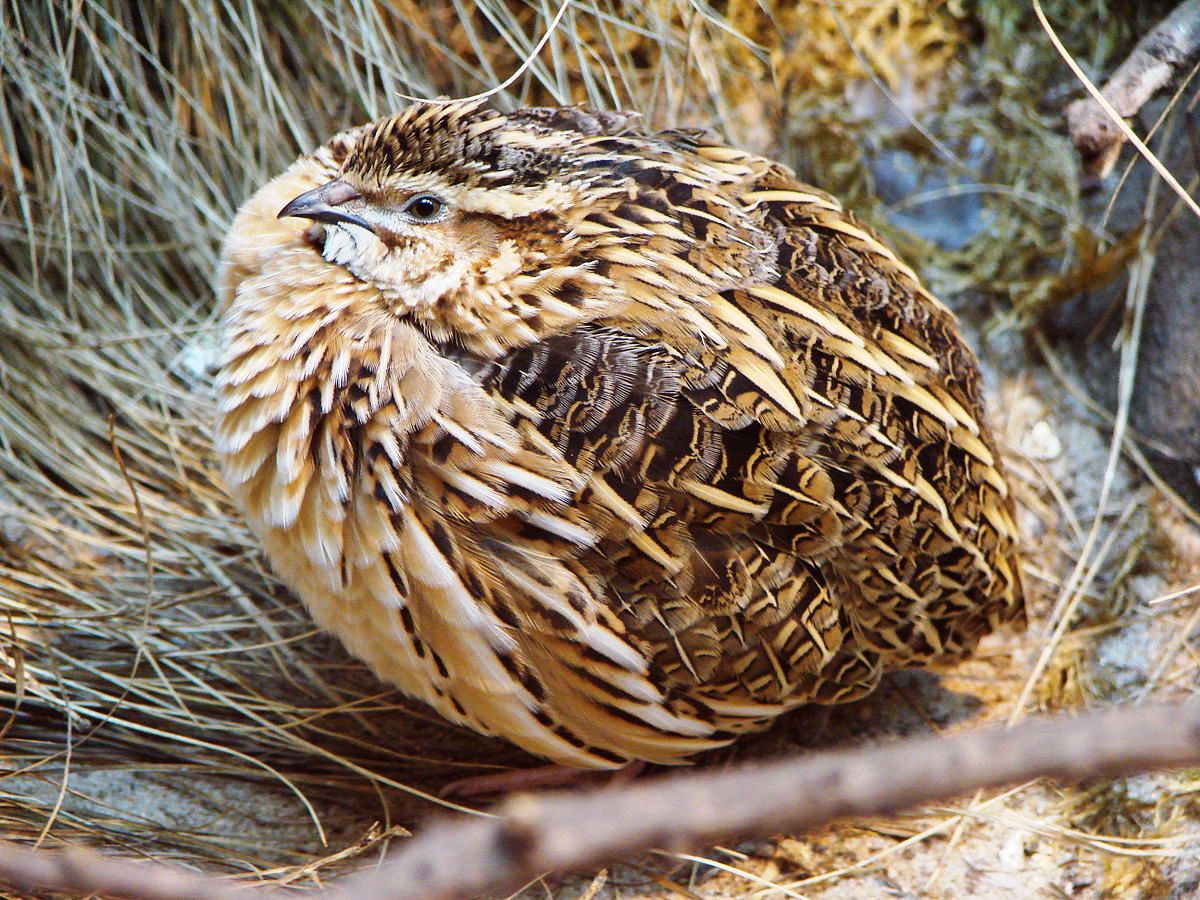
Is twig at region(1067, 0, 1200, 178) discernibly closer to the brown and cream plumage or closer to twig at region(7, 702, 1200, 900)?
the brown and cream plumage

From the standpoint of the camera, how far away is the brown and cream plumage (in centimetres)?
235

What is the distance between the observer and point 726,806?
0.88 m

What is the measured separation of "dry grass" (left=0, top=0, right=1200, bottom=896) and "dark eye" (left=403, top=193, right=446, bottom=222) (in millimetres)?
955

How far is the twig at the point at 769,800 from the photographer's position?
2.87ft

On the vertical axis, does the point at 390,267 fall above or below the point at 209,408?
above

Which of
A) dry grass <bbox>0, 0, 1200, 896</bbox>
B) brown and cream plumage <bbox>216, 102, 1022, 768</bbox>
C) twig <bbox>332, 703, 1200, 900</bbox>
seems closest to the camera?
twig <bbox>332, 703, 1200, 900</bbox>

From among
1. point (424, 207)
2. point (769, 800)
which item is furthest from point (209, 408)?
point (769, 800)

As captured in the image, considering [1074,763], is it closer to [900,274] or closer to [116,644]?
[900,274]

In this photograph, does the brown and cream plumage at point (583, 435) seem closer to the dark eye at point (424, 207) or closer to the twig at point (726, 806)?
the dark eye at point (424, 207)

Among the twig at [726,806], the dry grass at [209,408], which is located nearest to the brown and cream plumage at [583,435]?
the dry grass at [209,408]

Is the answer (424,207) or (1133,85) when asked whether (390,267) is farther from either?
(1133,85)

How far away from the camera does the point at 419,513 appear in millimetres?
2367

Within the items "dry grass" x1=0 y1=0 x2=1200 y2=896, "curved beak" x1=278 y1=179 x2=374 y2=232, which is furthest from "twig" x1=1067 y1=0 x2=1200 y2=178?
"curved beak" x1=278 y1=179 x2=374 y2=232

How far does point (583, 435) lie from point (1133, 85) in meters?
1.63
